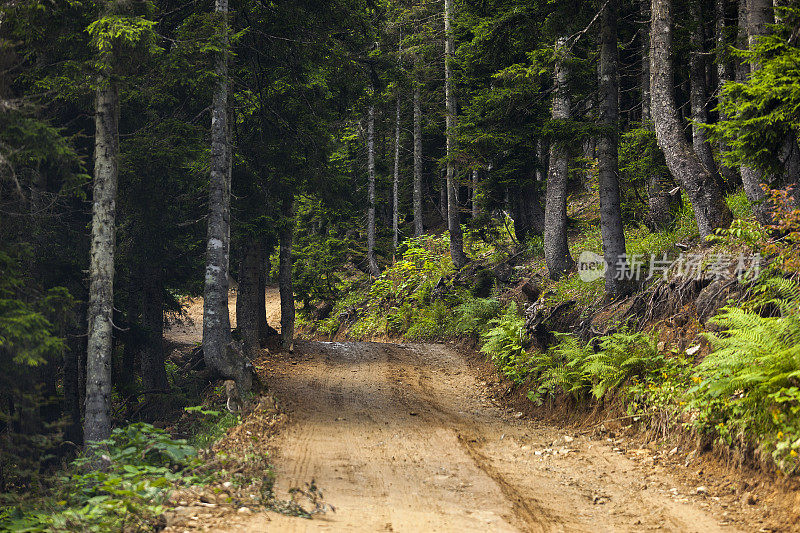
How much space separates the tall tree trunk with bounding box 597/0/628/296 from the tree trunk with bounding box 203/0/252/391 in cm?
819

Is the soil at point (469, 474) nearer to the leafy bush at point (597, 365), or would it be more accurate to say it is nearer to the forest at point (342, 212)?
the forest at point (342, 212)

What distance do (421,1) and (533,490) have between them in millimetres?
27807

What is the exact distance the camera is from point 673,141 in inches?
450

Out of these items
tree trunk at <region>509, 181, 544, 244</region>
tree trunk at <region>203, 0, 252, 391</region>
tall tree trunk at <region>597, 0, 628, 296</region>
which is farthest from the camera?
tree trunk at <region>509, 181, 544, 244</region>

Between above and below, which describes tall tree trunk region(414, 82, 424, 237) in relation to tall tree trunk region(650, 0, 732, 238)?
above

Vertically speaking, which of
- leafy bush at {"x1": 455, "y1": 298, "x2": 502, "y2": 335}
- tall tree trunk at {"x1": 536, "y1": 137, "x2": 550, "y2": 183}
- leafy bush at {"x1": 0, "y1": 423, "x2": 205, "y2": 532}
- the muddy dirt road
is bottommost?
the muddy dirt road

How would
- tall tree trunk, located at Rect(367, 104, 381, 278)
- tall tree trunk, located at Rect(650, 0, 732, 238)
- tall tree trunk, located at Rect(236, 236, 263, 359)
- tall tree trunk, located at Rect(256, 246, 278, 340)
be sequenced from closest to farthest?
tall tree trunk, located at Rect(650, 0, 732, 238), tall tree trunk, located at Rect(236, 236, 263, 359), tall tree trunk, located at Rect(256, 246, 278, 340), tall tree trunk, located at Rect(367, 104, 381, 278)

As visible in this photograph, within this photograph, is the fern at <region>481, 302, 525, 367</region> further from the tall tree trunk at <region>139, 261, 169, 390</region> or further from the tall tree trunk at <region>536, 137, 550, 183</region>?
the tall tree trunk at <region>139, 261, 169, 390</region>

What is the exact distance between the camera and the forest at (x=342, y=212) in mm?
7594

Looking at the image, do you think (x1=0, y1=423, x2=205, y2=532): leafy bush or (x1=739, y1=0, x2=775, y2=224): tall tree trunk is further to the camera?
(x1=739, y1=0, x2=775, y2=224): tall tree trunk

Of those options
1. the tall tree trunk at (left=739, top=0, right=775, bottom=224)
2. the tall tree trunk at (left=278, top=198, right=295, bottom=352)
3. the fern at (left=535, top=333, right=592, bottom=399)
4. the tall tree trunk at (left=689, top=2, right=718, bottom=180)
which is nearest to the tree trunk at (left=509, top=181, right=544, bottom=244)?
the tall tree trunk at (left=689, top=2, right=718, bottom=180)

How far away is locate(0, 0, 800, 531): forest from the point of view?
24.9 ft

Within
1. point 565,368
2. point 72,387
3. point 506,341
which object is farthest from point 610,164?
point 72,387

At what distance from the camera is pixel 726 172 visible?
554 inches
